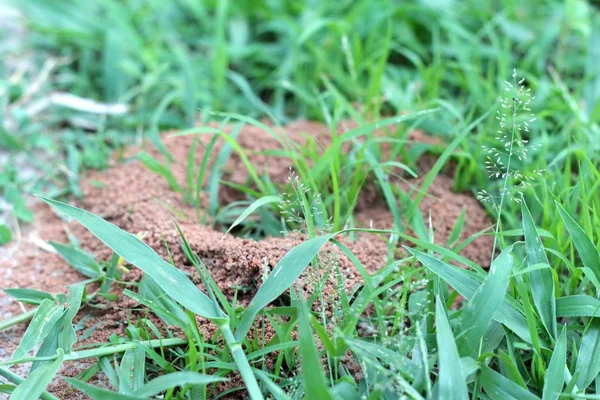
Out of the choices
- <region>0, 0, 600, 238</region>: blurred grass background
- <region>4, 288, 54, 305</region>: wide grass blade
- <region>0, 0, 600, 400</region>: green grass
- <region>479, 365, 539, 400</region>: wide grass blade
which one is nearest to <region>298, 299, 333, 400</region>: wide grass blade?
<region>0, 0, 600, 400</region>: green grass

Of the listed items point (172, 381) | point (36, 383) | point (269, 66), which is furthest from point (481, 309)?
point (269, 66)

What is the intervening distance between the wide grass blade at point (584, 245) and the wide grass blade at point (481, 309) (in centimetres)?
26

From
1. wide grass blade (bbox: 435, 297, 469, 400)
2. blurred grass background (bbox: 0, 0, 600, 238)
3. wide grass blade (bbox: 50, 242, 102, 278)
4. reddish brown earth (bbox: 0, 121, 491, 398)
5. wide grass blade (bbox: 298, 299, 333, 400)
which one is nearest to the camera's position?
wide grass blade (bbox: 298, 299, 333, 400)

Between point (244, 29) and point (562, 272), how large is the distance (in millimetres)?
1705

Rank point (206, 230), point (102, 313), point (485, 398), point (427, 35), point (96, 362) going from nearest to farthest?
1. point (485, 398)
2. point (96, 362)
3. point (102, 313)
4. point (206, 230)
5. point (427, 35)

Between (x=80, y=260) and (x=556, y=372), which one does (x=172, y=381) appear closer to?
(x=80, y=260)

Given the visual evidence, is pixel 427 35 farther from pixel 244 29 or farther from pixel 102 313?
pixel 102 313

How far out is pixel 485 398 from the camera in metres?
1.37

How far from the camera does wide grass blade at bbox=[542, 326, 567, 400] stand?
1.31 metres

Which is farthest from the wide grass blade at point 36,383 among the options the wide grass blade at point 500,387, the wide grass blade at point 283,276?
the wide grass blade at point 500,387

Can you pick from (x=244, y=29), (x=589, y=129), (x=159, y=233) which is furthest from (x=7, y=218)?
(x=589, y=129)

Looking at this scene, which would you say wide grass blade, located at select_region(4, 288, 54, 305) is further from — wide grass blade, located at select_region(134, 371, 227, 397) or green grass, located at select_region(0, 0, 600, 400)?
wide grass blade, located at select_region(134, 371, 227, 397)

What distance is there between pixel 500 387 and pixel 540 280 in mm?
289

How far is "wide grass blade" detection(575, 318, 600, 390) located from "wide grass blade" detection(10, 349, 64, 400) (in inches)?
43.2
